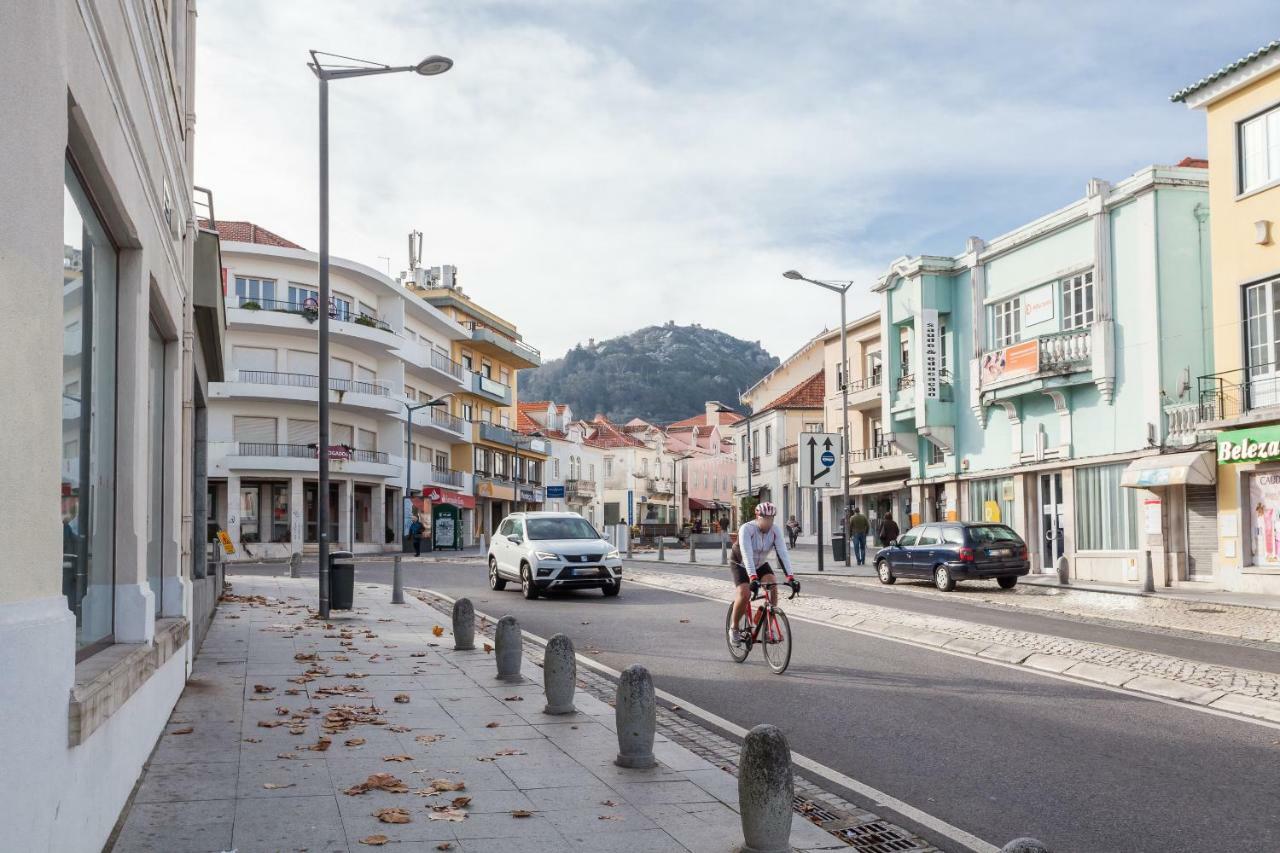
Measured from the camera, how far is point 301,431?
5556 cm

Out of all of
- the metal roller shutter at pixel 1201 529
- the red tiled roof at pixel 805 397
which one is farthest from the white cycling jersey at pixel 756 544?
the red tiled roof at pixel 805 397

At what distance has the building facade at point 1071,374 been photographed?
28000 millimetres

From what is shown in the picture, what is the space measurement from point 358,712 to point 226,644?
5472 mm

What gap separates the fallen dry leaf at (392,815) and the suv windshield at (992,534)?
2006 cm

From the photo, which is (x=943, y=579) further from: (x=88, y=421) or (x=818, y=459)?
(x=88, y=421)

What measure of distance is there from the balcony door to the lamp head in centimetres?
1663

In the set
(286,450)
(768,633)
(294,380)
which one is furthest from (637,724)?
(294,380)

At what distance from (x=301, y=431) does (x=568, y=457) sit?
4177cm

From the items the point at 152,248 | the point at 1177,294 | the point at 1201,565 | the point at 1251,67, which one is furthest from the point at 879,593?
the point at 152,248

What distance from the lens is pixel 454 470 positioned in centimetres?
7112

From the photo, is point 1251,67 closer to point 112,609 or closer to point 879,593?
point 879,593

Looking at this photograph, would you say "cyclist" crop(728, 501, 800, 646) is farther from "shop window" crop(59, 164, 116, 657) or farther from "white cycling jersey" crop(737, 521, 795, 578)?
"shop window" crop(59, 164, 116, 657)

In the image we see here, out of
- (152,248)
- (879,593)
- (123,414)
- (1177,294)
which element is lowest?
(879,593)

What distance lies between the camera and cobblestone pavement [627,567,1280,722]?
33.8 ft
